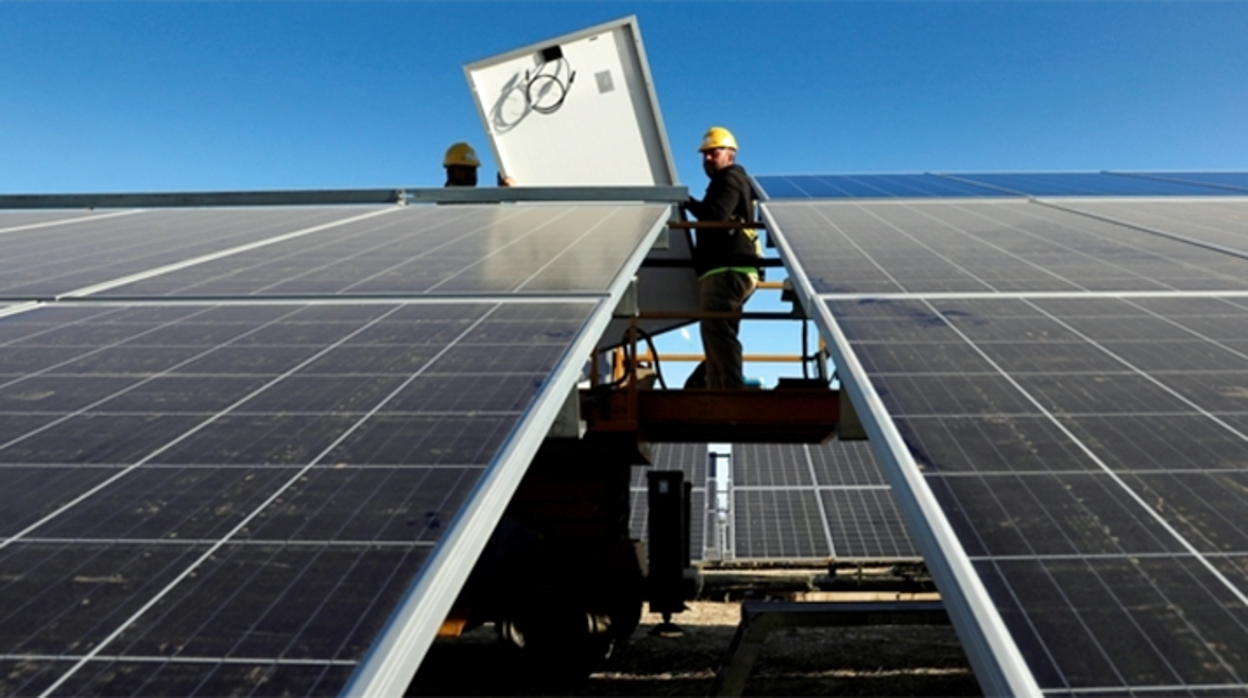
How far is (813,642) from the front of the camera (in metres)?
12.9

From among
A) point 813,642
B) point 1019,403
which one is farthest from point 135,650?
point 813,642

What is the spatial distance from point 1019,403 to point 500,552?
6.50 metres

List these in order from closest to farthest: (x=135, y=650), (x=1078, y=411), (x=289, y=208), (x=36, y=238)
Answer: (x=135, y=650)
(x=1078, y=411)
(x=36, y=238)
(x=289, y=208)

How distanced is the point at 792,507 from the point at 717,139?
6247 millimetres

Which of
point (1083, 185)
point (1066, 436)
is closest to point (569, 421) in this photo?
point (1066, 436)

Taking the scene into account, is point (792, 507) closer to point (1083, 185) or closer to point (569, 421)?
point (1083, 185)

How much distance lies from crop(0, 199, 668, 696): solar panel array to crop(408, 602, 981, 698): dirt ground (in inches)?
202

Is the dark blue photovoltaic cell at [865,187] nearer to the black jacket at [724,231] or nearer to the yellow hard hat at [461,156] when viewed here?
the black jacket at [724,231]

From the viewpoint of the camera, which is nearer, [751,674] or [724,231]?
[724,231]

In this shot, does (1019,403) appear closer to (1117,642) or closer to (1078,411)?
(1078,411)

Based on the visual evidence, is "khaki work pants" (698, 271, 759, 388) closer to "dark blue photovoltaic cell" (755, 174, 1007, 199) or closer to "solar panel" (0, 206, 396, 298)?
"dark blue photovoltaic cell" (755, 174, 1007, 199)

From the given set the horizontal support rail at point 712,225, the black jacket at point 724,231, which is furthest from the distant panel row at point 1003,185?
the horizontal support rail at point 712,225

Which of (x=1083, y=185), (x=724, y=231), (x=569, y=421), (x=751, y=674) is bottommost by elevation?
(x=751, y=674)

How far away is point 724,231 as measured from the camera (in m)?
9.47
